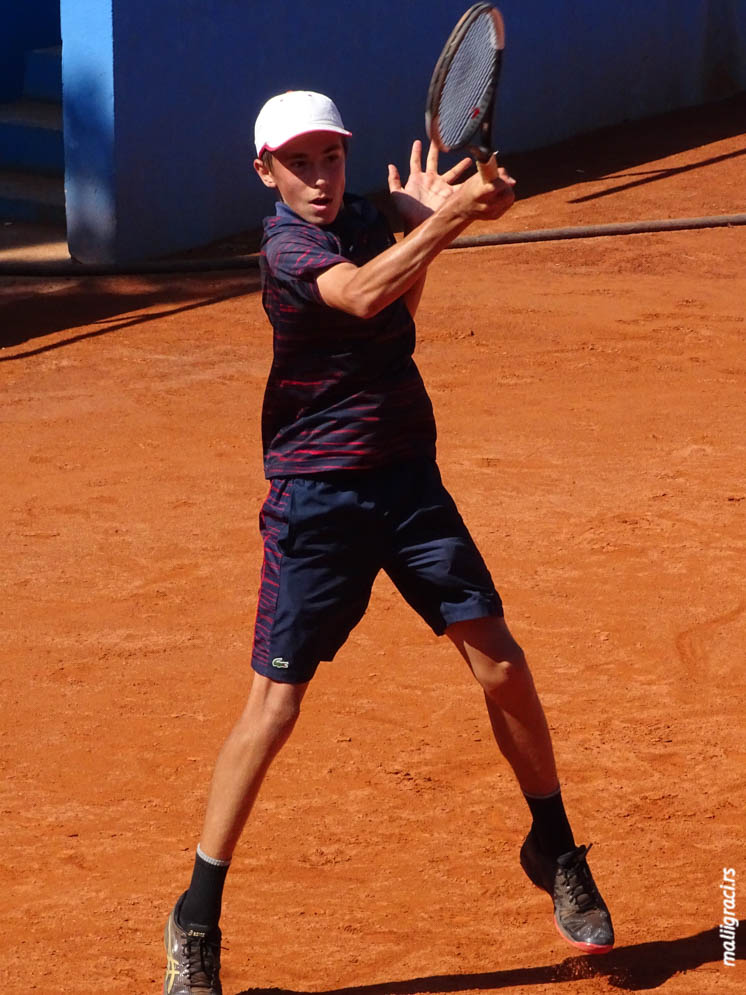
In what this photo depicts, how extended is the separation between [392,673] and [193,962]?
6.11 ft

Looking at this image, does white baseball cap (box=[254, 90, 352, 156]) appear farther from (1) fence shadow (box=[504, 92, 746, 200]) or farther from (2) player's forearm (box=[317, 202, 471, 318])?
(1) fence shadow (box=[504, 92, 746, 200])

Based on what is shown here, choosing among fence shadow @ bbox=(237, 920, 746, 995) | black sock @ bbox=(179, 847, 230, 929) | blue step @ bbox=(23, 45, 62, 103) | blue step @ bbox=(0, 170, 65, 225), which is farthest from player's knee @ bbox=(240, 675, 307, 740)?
blue step @ bbox=(23, 45, 62, 103)

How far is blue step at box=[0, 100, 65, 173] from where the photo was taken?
12.4 meters

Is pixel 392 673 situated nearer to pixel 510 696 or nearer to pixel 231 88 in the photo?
pixel 510 696

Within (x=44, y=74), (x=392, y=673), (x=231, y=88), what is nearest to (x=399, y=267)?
(x=392, y=673)

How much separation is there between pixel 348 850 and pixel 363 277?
5.71ft

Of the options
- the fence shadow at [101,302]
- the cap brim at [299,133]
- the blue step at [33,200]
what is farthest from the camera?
the blue step at [33,200]

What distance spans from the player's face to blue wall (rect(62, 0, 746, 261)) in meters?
7.97

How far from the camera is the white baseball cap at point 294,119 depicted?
326 cm

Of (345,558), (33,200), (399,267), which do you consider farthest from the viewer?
(33,200)

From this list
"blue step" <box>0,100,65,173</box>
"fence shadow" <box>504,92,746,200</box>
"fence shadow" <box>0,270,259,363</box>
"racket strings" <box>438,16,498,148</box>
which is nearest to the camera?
"racket strings" <box>438,16,498,148</box>

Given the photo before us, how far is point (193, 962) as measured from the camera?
3322 mm

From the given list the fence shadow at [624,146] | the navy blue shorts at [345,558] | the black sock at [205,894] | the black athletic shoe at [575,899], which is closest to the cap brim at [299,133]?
the navy blue shorts at [345,558]

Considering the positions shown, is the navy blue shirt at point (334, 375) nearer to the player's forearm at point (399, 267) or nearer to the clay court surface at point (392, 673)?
the player's forearm at point (399, 267)
